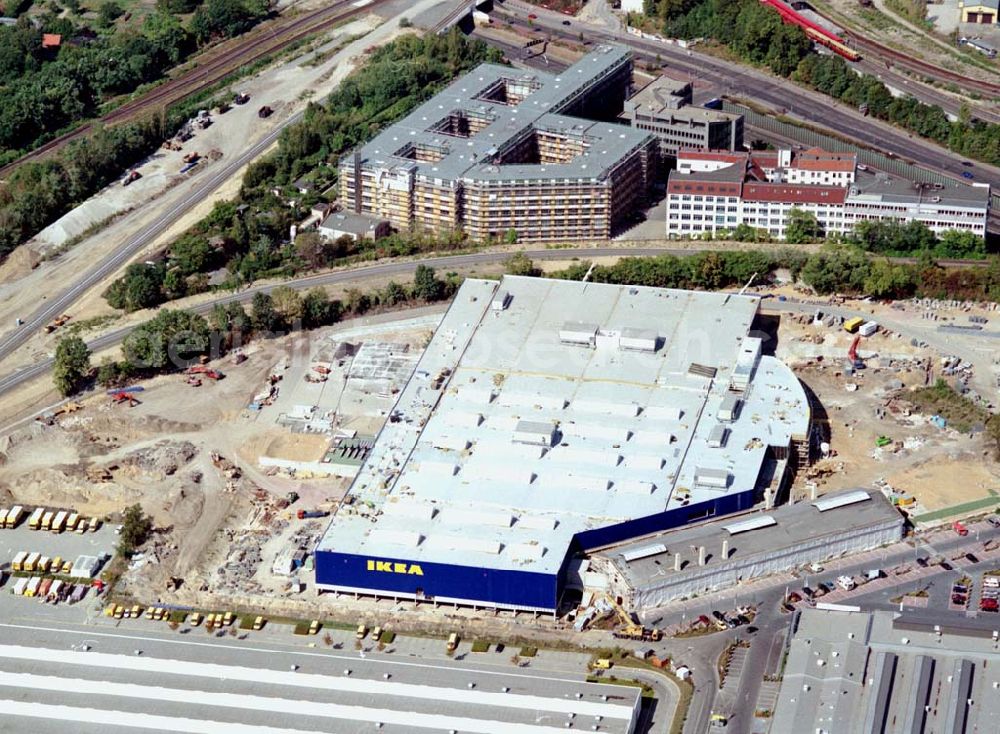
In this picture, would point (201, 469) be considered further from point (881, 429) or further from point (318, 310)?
point (881, 429)

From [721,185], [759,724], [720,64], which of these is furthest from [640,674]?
[720,64]

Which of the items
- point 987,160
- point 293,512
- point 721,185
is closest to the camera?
point 293,512

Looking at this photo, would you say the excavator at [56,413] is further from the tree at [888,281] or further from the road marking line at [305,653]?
the tree at [888,281]

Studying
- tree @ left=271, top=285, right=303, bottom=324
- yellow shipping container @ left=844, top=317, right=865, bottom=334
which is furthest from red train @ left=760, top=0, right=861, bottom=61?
tree @ left=271, top=285, right=303, bottom=324

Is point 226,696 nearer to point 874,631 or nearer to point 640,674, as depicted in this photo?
point 640,674

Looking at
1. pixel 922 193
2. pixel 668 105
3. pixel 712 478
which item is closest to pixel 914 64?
pixel 668 105

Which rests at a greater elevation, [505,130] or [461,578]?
[505,130]

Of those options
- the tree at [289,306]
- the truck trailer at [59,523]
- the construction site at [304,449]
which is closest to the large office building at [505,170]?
the construction site at [304,449]
